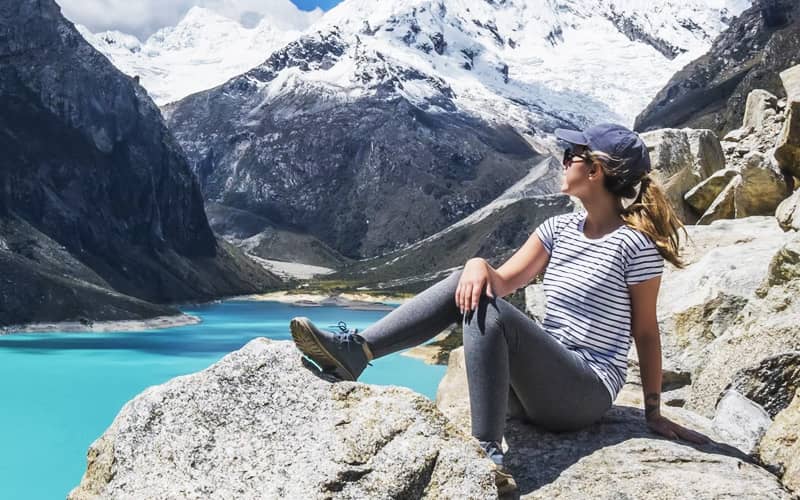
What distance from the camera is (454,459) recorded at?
14.9ft

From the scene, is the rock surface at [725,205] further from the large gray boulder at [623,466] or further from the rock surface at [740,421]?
the large gray boulder at [623,466]

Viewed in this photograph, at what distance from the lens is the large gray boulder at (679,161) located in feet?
59.5

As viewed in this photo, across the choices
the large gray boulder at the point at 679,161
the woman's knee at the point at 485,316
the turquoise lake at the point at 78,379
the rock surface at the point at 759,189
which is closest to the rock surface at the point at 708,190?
the large gray boulder at the point at 679,161

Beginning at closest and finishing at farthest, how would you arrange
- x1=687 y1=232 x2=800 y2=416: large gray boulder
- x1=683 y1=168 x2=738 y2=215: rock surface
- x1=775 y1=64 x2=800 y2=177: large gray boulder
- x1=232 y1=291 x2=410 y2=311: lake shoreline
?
x1=687 y1=232 x2=800 y2=416: large gray boulder → x1=775 y1=64 x2=800 y2=177: large gray boulder → x1=683 y1=168 x2=738 y2=215: rock surface → x1=232 y1=291 x2=410 y2=311: lake shoreline

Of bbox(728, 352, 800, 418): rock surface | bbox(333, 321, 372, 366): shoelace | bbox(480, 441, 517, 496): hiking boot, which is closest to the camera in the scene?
bbox(480, 441, 517, 496): hiking boot

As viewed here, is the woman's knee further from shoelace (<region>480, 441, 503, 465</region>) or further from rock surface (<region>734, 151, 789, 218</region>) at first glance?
rock surface (<region>734, 151, 789, 218</region>)

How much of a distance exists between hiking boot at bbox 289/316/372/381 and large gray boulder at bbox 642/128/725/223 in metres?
13.8

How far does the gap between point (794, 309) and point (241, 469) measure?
5.23 meters

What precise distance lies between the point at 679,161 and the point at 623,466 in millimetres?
14610

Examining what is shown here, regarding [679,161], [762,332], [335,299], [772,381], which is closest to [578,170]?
[762,332]

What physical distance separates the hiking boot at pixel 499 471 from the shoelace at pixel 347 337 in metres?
1.03

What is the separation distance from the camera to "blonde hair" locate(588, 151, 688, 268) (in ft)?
18.5

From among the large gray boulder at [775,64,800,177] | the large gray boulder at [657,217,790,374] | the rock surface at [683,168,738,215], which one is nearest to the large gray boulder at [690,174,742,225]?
the rock surface at [683,168,738,215]

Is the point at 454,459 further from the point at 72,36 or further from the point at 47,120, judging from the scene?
the point at 72,36
